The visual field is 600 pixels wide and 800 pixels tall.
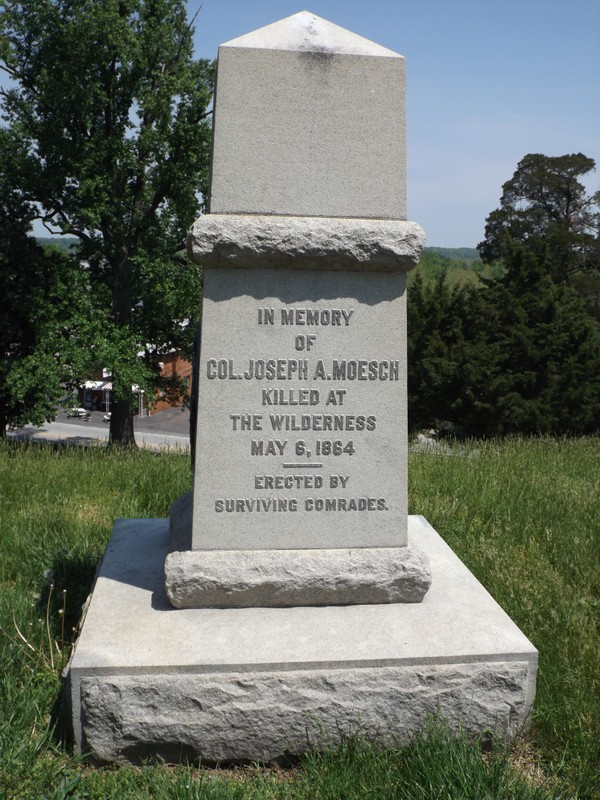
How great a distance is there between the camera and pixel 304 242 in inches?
133

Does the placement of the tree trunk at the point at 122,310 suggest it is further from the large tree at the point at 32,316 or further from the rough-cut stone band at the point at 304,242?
the rough-cut stone band at the point at 304,242

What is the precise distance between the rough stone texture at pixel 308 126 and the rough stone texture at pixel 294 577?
1550mm

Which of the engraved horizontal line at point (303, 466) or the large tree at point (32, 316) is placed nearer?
the engraved horizontal line at point (303, 466)

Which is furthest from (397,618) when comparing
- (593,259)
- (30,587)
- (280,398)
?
(593,259)

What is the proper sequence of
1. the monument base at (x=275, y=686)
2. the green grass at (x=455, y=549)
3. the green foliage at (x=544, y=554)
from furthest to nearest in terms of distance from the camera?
the green foliage at (x=544, y=554)
the monument base at (x=275, y=686)
the green grass at (x=455, y=549)

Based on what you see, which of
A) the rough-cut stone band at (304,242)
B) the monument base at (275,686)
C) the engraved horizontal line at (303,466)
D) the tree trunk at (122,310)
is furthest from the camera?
the tree trunk at (122,310)

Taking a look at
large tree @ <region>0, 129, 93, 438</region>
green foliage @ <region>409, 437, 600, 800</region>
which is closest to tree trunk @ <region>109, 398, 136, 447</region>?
large tree @ <region>0, 129, 93, 438</region>

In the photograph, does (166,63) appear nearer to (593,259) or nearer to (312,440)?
(312,440)

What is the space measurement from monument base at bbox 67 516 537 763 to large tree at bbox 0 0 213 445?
15.9 meters

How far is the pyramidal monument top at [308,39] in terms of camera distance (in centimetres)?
343

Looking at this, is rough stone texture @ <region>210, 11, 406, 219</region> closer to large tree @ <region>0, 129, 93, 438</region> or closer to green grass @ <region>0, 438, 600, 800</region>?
green grass @ <region>0, 438, 600, 800</region>

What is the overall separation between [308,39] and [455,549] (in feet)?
10.6

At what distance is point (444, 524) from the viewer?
5582 millimetres

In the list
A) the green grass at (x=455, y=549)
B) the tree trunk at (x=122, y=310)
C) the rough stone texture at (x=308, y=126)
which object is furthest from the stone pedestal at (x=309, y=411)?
the tree trunk at (x=122, y=310)
